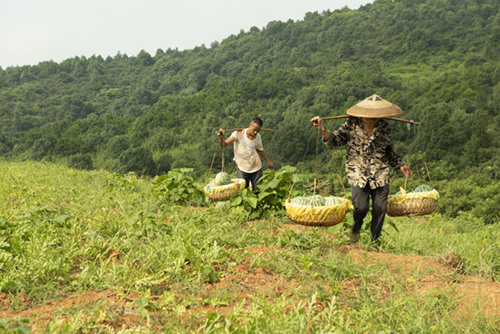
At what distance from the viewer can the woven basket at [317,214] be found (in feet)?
11.2

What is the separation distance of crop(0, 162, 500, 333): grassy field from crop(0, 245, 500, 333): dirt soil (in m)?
0.01

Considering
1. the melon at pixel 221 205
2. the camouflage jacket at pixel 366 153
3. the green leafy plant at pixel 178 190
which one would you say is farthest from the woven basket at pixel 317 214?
the green leafy plant at pixel 178 190

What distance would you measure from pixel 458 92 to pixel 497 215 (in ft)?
77.4

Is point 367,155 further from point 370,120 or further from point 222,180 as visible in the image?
point 222,180

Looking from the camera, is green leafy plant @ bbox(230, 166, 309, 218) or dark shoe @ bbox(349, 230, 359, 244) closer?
dark shoe @ bbox(349, 230, 359, 244)

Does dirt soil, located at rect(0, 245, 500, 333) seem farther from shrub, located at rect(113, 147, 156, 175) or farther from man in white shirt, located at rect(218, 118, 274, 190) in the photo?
shrub, located at rect(113, 147, 156, 175)

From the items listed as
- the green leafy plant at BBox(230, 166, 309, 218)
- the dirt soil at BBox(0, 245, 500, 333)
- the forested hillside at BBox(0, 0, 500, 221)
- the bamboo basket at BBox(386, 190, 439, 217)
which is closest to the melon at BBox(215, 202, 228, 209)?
the green leafy plant at BBox(230, 166, 309, 218)

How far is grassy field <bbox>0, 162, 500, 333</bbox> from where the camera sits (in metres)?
2.49

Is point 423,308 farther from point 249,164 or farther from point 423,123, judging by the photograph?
point 423,123

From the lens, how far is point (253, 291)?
3.12 metres

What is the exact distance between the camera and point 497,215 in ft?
54.2

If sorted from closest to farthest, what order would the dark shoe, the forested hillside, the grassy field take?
the grassy field < the dark shoe < the forested hillside

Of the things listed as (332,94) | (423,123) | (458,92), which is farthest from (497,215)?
(332,94)

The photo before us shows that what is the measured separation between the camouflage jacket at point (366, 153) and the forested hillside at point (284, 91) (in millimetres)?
12636
